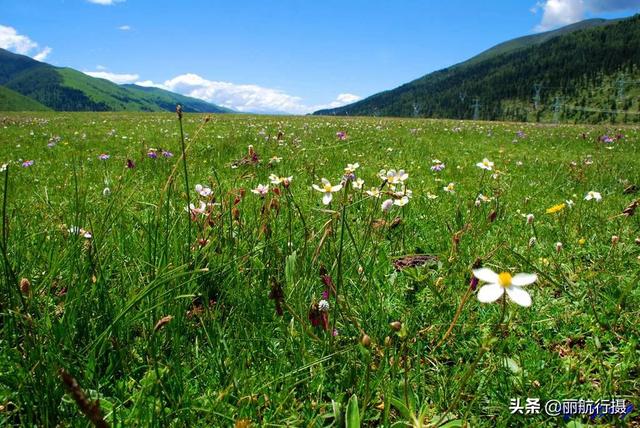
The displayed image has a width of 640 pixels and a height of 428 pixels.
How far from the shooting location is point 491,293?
1.20 meters

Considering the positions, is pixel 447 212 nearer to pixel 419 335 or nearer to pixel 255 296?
pixel 419 335

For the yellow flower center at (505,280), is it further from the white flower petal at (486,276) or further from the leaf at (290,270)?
the leaf at (290,270)

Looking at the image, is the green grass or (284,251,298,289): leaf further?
(284,251,298,289): leaf

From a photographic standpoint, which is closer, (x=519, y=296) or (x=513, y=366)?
(x=519, y=296)

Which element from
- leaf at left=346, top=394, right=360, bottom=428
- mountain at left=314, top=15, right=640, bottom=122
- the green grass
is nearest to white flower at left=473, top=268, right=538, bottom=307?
the green grass

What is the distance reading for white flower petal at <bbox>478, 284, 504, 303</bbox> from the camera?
117cm

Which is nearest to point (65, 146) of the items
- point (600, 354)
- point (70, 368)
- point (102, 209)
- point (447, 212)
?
point (102, 209)

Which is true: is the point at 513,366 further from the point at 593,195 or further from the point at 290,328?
the point at 593,195

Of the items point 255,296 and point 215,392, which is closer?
point 215,392

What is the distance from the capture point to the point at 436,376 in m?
1.99

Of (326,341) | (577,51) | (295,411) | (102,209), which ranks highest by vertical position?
(577,51)

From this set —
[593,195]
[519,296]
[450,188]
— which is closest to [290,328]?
[519,296]

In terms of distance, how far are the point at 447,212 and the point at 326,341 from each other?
3.48m

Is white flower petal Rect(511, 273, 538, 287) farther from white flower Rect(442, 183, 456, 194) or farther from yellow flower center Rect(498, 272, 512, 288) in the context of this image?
white flower Rect(442, 183, 456, 194)
